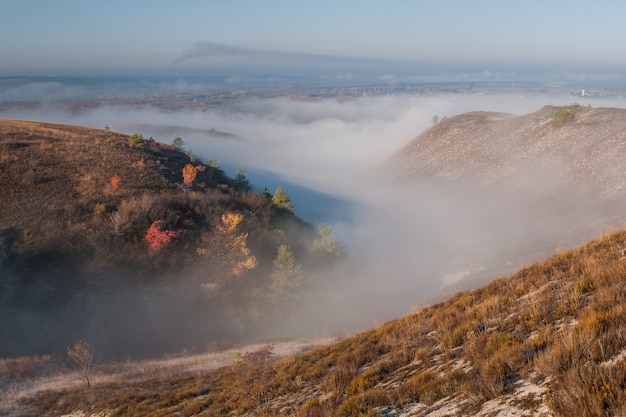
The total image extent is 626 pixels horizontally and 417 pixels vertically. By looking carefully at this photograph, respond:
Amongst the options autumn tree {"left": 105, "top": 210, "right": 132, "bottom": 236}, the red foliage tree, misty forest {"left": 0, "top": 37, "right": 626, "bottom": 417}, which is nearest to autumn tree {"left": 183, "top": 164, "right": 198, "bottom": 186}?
misty forest {"left": 0, "top": 37, "right": 626, "bottom": 417}

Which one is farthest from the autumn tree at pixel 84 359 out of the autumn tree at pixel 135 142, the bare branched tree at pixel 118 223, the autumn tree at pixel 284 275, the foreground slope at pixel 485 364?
the autumn tree at pixel 135 142

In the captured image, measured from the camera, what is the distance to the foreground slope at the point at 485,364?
5.35 metres

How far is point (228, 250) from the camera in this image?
4356 cm

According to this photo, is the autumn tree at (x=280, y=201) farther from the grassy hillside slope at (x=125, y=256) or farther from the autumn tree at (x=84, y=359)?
the autumn tree at (x=84, y=359)

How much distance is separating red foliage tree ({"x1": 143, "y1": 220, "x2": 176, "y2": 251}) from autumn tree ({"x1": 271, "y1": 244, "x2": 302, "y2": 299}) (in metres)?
12.8

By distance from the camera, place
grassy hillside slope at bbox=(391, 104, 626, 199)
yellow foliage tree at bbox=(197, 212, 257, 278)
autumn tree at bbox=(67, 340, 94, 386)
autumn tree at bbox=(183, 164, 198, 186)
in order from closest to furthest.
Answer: autumn tree at bbox=(67, 340, 94, 386) → yellow foliage tree at bbox=(197, 212, 257, 278) → autumn tree at bbox=(183, 164, 198, 186) → grassy hillside slope at bbox=(391, 104, 626, 199)

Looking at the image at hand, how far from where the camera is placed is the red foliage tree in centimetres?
4056

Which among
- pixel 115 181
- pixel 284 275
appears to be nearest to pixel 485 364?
pixel 284 275

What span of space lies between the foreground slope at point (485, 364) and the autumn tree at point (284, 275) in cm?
2720

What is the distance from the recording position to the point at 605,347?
5.53 metres

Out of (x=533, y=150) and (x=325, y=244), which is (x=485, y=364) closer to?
(x=325, y=244)

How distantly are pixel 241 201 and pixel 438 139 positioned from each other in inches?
2688

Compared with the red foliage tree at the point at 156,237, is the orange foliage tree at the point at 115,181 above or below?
above

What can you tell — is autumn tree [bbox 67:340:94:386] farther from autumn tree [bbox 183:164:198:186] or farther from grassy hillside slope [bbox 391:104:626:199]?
grassy hillside slope [bbox 391:104:626:199]
